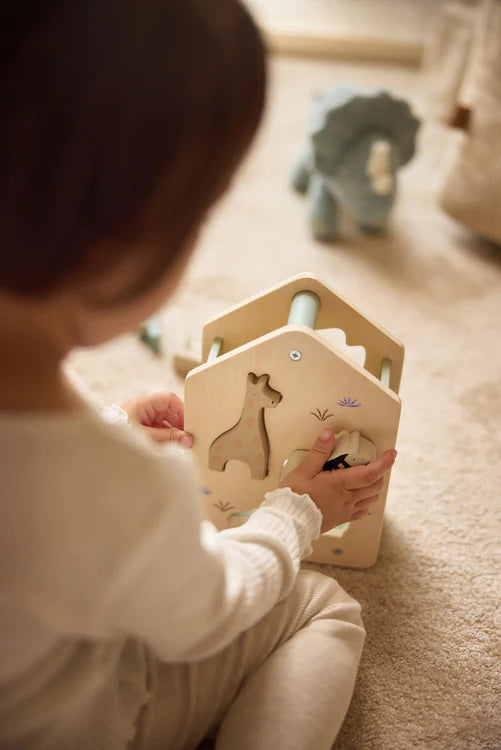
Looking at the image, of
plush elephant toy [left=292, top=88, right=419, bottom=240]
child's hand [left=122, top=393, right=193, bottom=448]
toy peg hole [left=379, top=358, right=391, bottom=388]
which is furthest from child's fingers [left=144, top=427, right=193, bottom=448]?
plush elephant toy [left=292, top=88, right=419, bottom=240]

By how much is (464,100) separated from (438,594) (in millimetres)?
945

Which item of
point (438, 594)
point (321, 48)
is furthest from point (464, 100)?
point (438, 594)

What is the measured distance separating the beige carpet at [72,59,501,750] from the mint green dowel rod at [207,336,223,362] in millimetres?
198

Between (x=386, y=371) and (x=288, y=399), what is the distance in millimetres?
142

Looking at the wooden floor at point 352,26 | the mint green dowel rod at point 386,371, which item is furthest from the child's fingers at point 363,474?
the wooden floor at point 352,26

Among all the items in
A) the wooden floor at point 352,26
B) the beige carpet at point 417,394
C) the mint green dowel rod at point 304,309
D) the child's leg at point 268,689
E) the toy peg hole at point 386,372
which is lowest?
the beige carpet at point 417,394

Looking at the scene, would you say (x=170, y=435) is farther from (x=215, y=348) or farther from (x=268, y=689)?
(x=268, y=689)

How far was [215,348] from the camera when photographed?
2.70 ft

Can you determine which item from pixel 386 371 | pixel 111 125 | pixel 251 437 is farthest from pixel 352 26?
pixel 111 125

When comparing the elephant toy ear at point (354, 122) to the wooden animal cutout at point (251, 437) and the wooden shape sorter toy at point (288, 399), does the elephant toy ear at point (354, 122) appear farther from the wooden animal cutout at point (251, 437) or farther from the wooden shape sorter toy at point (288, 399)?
the wooden animal cutout at point (251, 437)

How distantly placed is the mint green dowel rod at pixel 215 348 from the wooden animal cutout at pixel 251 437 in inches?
3.0

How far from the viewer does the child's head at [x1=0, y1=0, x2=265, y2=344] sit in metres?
0.37

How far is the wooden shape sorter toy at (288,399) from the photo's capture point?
74 cm

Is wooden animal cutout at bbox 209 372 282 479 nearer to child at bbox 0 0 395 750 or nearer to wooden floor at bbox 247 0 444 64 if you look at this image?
child at bbox 0 0 395 750
